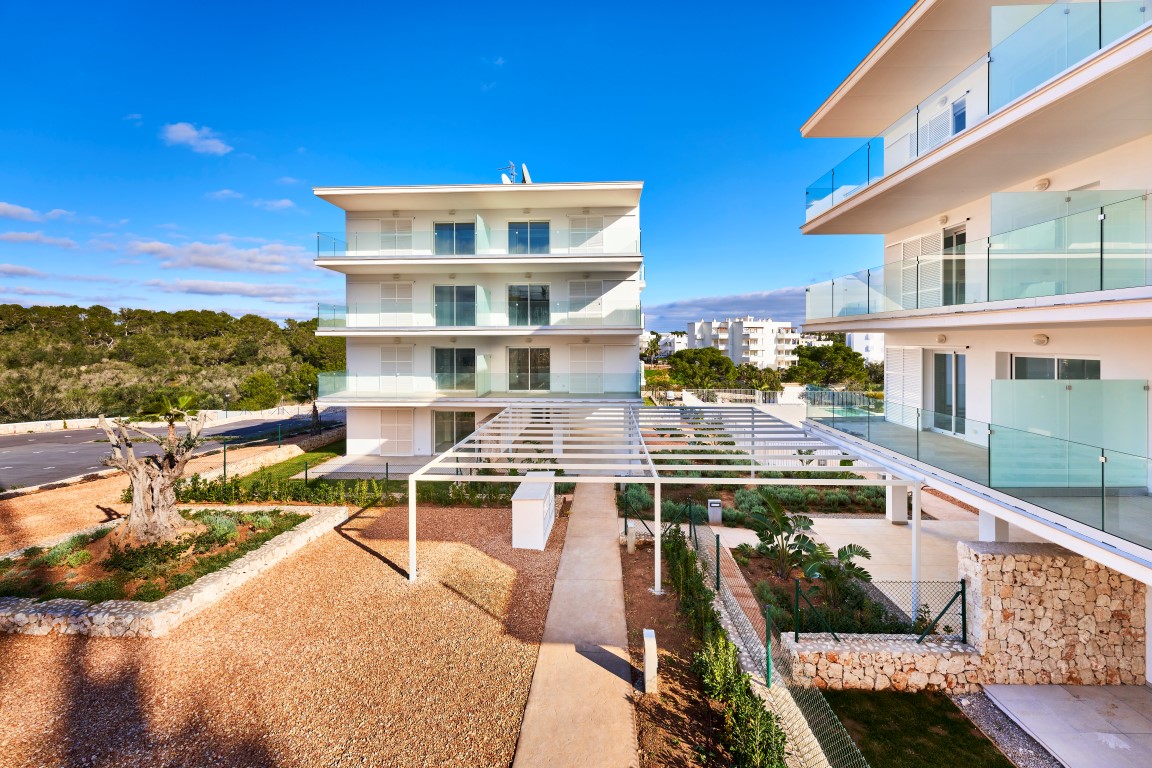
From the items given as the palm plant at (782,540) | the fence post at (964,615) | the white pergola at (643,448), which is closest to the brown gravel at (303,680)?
the white pergola at (643,448)

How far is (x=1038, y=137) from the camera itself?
7.90 metres

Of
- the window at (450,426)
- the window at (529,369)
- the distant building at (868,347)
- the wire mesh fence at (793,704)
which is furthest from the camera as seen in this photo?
the distant building at (868,347)

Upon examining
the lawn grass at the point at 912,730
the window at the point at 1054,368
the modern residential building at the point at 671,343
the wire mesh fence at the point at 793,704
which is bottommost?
the lawn grass at the point at 912,730

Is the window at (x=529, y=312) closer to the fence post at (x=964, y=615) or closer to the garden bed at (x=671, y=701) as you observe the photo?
the garden bed at (x=671, y=701)

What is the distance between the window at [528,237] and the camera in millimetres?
20094

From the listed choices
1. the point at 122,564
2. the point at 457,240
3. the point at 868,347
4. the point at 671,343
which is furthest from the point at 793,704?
the point at 671,343

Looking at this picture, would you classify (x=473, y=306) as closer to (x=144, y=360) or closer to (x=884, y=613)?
(x=884, y=613)

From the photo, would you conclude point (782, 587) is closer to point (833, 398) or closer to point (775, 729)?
point (775, 729)

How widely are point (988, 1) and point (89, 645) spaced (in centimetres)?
1775

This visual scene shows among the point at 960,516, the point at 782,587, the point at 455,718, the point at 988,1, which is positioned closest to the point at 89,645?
the point at 455,718

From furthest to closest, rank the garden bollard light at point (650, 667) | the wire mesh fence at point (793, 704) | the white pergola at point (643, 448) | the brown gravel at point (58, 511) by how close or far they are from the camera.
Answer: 1. the brown gravel at point (58, 511)
2. the white pergola at point (643, 448)
3. the garden bollard light at point (650, 667)
4. the wire mesh fence at point (793, 704)

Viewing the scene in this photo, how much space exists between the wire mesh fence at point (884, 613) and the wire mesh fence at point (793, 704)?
0.48 m

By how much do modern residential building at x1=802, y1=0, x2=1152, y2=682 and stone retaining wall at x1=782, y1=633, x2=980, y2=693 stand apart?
730mm

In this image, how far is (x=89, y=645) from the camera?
7.24 metres
